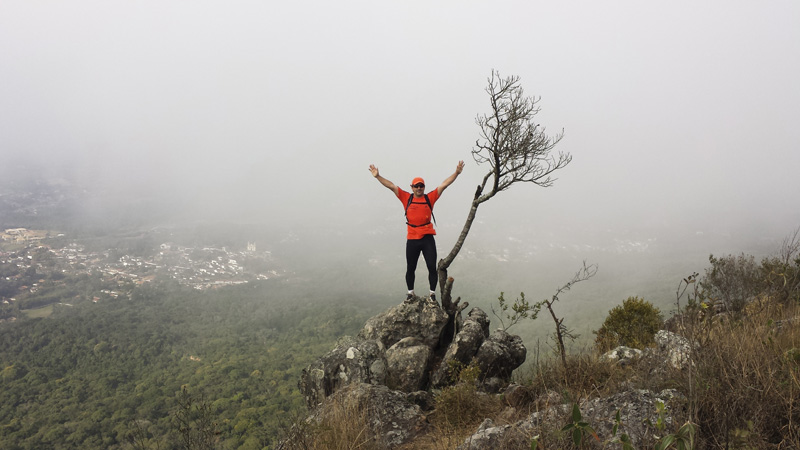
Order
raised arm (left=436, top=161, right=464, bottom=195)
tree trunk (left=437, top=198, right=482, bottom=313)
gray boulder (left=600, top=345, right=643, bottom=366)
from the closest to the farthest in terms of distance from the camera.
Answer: gray boulder (left=600, top=345, right=643, bottom=366)
raised arm (left=436, top=161, right=464, bottom=195)
tree trunk (left=437, top=198, right=482, bottom=313)

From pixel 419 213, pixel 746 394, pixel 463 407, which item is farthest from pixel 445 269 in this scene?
pixel 746 394

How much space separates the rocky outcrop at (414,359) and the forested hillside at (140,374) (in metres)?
55.0

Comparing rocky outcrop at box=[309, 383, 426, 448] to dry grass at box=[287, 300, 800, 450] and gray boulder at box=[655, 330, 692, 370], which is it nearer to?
dry grass at box=[287, 300, 800, 450]

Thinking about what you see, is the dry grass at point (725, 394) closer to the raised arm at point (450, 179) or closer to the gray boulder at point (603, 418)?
the gray boulder at point (603, 418)

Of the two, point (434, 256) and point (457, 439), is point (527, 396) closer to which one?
point (457, 439)

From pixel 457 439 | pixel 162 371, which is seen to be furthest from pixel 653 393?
pixel 162 371

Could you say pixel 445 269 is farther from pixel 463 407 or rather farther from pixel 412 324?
pixel 463 407

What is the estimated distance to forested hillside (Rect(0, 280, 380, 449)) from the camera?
95875 millimetres

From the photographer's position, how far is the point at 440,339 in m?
13.2

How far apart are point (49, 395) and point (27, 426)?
71.9 feet

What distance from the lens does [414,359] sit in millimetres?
11766

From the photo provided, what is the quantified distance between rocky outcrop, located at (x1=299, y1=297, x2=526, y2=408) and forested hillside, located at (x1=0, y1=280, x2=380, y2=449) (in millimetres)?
54975

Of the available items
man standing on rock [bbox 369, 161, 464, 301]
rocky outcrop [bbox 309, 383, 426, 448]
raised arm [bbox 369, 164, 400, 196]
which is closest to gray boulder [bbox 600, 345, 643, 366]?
rocky outcrop [bbox 309, 383, 426, 448]

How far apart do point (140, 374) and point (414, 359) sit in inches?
6619
